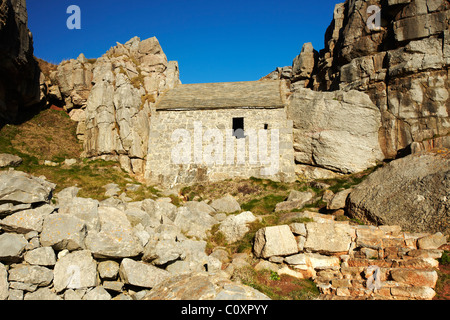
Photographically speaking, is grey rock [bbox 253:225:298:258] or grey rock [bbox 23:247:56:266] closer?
grey rock [bbox 23:247:56:266]

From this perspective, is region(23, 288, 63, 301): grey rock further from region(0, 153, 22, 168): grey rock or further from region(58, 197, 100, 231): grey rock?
region(0, 153, 22, 168): grey rock

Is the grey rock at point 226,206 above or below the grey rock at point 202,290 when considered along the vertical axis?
above

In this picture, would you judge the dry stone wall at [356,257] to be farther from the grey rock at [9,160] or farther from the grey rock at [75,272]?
the grey rock at [9,160]

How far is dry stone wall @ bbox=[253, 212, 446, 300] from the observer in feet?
22.4

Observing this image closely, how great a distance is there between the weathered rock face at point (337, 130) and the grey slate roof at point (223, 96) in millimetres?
2354

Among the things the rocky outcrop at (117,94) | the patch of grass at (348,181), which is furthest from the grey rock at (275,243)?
the rocky outcrop at (117,94)

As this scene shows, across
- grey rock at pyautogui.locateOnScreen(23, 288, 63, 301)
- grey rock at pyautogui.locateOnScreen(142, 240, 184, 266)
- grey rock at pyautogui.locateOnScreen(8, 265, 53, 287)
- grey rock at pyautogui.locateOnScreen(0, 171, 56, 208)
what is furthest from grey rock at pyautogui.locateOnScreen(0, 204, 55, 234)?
grey rock at pyautogui.locateOnScreen(142, 240, 184, 266)

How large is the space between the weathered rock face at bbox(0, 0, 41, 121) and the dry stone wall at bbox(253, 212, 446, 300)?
735 inches

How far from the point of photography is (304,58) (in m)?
30.9

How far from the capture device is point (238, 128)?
22.1 meters

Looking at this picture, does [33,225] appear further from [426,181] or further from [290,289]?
[426,181]

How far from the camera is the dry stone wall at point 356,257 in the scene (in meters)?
6.82
